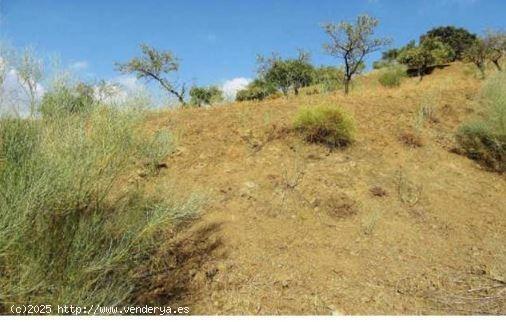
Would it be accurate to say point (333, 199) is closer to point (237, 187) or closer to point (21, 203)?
point (237, 187)

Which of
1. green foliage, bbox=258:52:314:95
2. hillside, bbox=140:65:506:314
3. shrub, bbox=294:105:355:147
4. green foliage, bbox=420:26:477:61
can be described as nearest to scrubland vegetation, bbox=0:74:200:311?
hillside, bbox=140:65:506:314

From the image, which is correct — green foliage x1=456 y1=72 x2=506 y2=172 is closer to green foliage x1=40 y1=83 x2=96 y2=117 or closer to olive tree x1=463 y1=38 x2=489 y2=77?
green foliage x1=40 y1=83 x2=96 y2=117

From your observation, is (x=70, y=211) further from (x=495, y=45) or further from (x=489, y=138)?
(x=495, y=45)

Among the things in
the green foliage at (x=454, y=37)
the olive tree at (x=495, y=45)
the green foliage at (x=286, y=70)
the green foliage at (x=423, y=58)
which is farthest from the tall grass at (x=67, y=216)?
the green foliage at (x=454, y=37)

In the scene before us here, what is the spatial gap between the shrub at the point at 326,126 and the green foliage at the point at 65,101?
4072 mm

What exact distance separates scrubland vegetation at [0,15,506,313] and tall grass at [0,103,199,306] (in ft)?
0.05

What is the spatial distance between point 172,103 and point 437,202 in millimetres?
4243

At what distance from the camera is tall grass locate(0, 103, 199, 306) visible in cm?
357

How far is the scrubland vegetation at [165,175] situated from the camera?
12.4ft

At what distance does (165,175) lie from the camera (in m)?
7.30

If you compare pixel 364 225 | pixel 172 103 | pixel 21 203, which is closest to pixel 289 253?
pixel 364 225

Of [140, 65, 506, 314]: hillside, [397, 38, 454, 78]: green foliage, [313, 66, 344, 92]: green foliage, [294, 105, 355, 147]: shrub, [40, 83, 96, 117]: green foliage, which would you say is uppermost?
[397, 38, 454, 78]: green foliage

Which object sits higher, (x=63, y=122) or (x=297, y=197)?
(x=63, y=122)

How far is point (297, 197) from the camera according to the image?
6.82m
